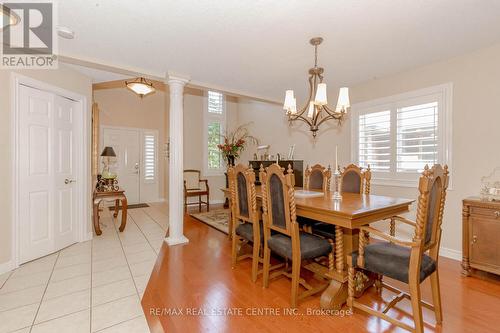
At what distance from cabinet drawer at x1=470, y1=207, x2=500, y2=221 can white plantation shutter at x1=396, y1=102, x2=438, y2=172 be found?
0.84 m

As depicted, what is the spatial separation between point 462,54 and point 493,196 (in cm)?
169

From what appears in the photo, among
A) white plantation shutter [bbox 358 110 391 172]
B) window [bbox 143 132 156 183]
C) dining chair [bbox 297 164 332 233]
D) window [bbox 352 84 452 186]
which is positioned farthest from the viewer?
window [bbox 143 132 156 183]

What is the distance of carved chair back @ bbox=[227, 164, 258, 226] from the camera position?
8.20 ft

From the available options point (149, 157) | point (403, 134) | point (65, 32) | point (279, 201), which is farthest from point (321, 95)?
point (149, 157)

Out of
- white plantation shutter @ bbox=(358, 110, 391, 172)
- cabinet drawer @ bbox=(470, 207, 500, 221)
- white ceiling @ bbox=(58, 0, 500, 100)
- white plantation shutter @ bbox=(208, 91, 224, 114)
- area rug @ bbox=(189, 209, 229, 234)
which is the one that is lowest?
area rug @ bbox=(189, 209, 229, 234)

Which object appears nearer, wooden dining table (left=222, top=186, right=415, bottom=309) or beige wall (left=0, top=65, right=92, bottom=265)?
wooden dining table (left=222, top=186, right=415, bottom=309)

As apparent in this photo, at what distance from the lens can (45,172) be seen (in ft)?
10.1

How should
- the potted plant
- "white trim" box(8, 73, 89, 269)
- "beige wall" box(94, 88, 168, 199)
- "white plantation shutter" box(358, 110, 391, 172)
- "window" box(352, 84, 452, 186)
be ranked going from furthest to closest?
the potted plant
"beige wall" box(94, 88, 168, 199)
"white plantation shutter" box(358, 110, 391, 172)
"window" box(352, 84, 452, 186)
"white trim" box(8, 73, 89, 269)

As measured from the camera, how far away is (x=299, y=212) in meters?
2.30

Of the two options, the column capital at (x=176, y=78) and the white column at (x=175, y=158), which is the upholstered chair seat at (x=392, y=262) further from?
the column capital at (x=176, y=78)

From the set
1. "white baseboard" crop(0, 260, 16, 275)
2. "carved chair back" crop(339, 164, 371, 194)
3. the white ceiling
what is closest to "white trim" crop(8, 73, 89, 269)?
"white baseboard" crop(0, 260, 16, 275)

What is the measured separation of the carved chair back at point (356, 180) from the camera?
10.3 feet

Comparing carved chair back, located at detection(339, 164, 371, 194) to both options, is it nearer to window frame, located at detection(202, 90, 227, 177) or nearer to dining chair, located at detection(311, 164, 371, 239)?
dining chair, located at detection(311, 164, 371, 239)

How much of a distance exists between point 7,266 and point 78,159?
1.49 metres
